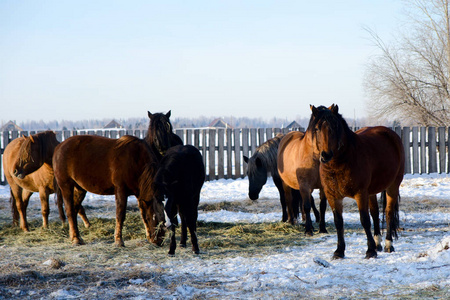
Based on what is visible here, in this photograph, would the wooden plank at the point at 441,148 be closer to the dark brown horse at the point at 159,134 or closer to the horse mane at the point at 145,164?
the dark brown horse at the point at 159,134

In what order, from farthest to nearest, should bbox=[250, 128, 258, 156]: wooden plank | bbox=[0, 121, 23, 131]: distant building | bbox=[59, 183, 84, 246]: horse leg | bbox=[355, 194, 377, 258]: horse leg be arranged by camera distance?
1. bbox=[0, 121, 23, 131]: distant building
2. bbox=[250, 128, 258, 156]: wooden plank
3. bbox=[59, 183, 84, 246]: horse leg
4. bbox=[355, 194, 377, 258]: horse leg

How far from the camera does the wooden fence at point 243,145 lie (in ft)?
53.6

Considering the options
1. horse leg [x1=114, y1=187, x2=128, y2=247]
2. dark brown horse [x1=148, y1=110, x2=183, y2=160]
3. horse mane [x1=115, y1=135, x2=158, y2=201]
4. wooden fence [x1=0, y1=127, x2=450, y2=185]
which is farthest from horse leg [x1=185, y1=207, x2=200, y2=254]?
wooden fence [x1=0, y1=127, x2=450, y2=185]

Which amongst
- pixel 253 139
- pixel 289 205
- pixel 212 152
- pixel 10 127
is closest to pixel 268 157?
pixel 289 205

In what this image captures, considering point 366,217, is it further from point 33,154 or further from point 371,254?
point 33,154

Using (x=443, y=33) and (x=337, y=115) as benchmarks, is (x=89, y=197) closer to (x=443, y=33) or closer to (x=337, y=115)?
(x=337, y=115)

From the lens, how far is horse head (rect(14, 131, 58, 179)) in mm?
7598

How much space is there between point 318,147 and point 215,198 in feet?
25.5

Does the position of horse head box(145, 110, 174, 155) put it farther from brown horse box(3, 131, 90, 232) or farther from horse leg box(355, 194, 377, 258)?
horse leg box(355, 194, 377, 258)

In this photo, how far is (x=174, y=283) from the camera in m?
4.39

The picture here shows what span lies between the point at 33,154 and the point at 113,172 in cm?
225

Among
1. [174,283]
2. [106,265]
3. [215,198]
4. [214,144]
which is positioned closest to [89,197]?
[215,198]

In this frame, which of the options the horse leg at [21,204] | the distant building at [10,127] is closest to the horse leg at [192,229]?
the horse leg at [21,204]

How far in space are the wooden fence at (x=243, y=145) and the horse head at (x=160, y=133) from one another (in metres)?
9.33
